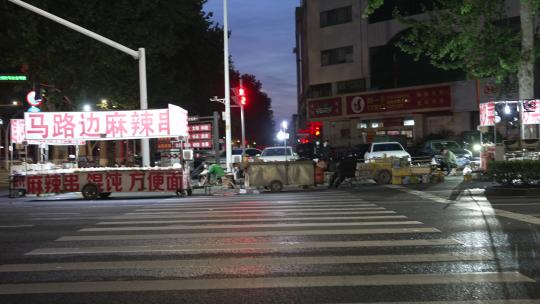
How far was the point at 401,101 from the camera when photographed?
148 ft

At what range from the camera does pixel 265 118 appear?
3846 inches

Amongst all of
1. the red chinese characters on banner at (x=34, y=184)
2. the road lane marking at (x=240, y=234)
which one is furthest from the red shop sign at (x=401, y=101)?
the road lane marking at (x=240, y=234)

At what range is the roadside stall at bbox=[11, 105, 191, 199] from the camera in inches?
805

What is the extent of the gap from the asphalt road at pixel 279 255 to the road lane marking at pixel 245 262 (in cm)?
2

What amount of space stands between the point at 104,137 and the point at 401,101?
97.9ft

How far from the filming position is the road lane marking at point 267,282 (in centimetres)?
650

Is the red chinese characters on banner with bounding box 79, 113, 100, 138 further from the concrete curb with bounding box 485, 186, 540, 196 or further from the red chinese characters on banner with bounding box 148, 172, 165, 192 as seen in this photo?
the concrete curb with bounding box 485, 186, 540, 196

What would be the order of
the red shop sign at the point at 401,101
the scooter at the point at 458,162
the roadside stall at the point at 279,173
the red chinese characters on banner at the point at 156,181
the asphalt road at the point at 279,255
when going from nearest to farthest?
the asphalt road at the point at 279,255, the red chinese characters on banner at the point at 156,181, the roadside stall at the point at 279,173, the scooter at the point at 458,162, the red shop sign at the point at 401,101

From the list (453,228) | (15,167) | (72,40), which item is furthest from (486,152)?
(72,40)

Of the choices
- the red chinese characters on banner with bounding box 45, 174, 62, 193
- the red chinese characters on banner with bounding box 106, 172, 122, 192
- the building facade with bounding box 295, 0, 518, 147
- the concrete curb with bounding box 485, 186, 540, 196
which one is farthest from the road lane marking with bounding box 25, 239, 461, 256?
the building facade with bounding box 295, 0, 518, 147

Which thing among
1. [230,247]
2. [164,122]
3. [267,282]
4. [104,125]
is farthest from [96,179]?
[267,282]

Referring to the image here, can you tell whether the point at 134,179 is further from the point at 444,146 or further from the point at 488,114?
the point at 444,146

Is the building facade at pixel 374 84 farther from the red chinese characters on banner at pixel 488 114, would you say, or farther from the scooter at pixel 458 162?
the red chinese characters on banner at pixel 488 114

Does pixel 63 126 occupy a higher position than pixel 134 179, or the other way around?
pixel 63 126
